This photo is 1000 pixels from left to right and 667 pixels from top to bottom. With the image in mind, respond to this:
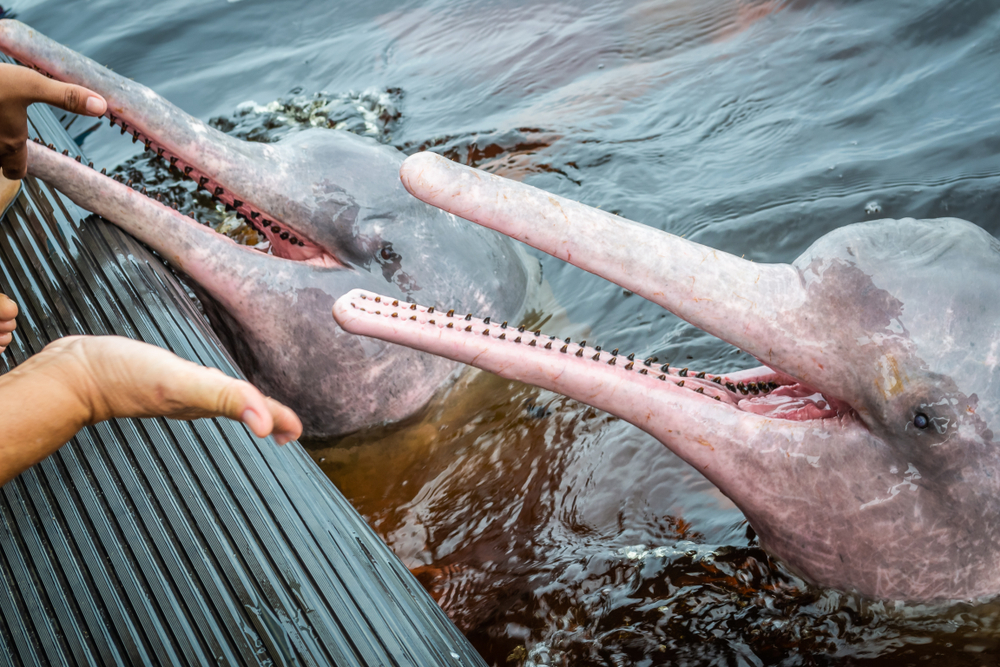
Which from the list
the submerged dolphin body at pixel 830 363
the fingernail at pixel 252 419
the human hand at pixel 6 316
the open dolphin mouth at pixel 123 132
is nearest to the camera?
the fingernail at pixel 252 419

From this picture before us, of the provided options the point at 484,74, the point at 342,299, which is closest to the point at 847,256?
the point at 342,299

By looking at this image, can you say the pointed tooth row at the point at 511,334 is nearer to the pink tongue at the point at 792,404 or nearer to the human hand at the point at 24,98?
the pink tongue at the point at 792,404

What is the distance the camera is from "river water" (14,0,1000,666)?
9.68ft

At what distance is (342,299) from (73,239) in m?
1.51

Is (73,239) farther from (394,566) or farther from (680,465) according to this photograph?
(680,465)

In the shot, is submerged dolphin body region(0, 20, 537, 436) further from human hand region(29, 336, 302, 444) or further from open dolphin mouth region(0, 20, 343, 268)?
human hand region(29, 336, 302, 444)

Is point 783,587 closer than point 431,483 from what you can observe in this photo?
Yes

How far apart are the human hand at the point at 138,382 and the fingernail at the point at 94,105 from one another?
1.35 m

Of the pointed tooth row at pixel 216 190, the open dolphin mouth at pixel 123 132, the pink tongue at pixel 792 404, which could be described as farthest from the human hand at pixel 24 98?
the pink tongue at pixel 792 404

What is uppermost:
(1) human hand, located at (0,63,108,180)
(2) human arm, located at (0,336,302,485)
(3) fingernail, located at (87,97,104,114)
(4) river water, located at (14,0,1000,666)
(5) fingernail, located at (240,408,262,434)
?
(1) human hand, located at (0,63,108,180)

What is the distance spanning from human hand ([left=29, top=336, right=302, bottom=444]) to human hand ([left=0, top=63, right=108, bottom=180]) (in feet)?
4.45

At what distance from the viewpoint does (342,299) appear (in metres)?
2.66

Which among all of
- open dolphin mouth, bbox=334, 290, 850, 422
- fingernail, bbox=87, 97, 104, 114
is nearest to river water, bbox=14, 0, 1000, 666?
open dolphin mouth, bbox=334, 290, 850, 422

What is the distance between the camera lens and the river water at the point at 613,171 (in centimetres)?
295
